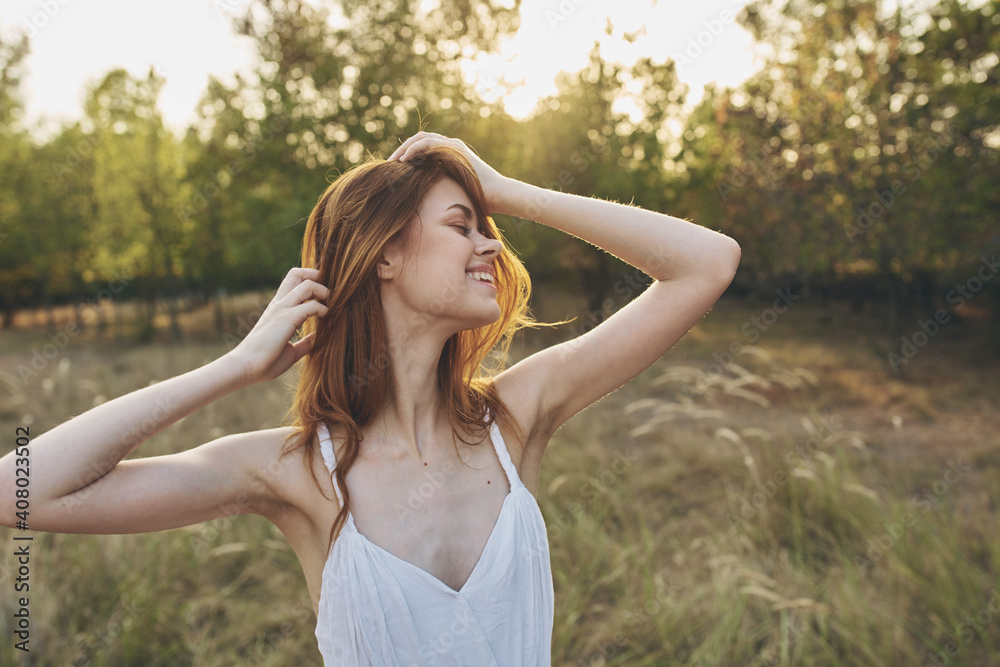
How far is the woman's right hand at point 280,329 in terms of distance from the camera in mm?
1365

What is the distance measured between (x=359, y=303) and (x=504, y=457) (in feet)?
1.84

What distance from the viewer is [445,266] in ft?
5.11

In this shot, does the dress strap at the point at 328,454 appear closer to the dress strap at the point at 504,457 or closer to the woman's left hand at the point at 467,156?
the dress strap at the point at 504,457

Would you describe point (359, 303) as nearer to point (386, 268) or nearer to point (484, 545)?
point (386, 268)

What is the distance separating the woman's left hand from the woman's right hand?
1.33 ft

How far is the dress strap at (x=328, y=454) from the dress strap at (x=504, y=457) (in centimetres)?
42

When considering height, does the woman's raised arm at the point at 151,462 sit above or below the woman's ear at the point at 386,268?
below

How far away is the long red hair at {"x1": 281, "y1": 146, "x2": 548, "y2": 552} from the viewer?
5.16 feet
